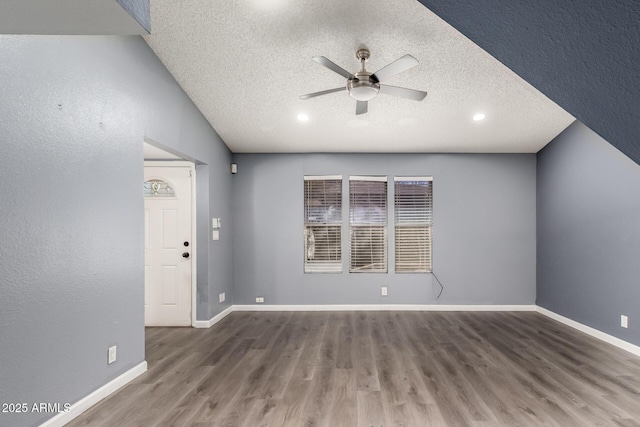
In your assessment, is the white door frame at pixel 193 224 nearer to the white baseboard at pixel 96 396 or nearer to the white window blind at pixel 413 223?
the white baseboard at pixel 96 396

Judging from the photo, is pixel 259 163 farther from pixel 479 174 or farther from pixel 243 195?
pixel 479 174

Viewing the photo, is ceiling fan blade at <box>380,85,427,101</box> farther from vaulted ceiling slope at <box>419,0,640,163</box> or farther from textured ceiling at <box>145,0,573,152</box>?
vaulted ceiling slope at <box>419,0,640,163</box>

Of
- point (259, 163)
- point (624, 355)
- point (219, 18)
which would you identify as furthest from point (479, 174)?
point (219, 18)

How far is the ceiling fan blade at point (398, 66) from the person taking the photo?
250 centimetres

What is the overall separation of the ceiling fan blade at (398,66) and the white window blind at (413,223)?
9.20 ft

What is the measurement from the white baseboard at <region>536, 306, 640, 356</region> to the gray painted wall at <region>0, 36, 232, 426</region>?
493cm

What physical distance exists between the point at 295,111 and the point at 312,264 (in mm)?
2430

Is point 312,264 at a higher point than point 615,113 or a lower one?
lower

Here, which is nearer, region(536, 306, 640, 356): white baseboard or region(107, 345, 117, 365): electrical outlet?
region(107, 345, 117, 365): electrical outlet

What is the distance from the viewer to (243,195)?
17.7ft

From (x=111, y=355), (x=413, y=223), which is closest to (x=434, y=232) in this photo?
(x=413, y=223)

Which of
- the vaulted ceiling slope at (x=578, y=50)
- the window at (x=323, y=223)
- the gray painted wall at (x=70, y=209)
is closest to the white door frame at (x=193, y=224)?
the gray painted wall at (x=70, y=209)

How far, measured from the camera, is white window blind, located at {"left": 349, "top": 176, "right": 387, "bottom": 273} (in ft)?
17.4

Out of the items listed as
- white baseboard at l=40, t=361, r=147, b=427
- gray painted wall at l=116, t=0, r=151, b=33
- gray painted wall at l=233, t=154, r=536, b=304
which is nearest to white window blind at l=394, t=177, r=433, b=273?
gray painted wall at l=233, t=154, r=536, b=304
